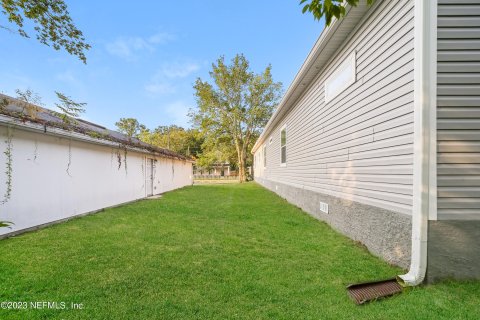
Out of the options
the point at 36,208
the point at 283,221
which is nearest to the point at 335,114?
the point at 283,221

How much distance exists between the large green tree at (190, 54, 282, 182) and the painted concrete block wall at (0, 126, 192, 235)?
1784 centimetres

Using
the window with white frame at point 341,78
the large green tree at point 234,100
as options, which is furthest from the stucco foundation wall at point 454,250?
the large green tree at point 234,100

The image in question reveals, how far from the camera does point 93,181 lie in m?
7.75

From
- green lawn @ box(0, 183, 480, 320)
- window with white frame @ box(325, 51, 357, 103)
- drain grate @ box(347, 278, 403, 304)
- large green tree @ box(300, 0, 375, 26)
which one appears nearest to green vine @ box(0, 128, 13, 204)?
green lawn @ box(0, 183, 480, 320)

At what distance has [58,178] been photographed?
6297 millimetres

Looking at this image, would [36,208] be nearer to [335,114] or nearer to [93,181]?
Result: [93,181]

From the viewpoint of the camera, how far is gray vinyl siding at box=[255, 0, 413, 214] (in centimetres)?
308

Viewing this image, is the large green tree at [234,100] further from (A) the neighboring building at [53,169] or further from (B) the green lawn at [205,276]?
(B) the green lawn at [205,276]

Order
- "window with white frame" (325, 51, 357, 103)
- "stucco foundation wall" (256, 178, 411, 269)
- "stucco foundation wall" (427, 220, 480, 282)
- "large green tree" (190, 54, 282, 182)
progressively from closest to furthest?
"stucco foundation wall" (427, 220, 480, 282) → "stucco foundation wall" (256, 178, 411, 269) → "window with white frame" (325, 51, 357, 103) → "large green tree" (190, 54, 282, 182)

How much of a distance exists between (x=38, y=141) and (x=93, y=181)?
226 centimetres

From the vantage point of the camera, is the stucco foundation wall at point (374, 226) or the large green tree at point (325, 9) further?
the stucco foundation wall at point (374, 226)

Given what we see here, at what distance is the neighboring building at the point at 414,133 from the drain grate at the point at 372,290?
16 cm

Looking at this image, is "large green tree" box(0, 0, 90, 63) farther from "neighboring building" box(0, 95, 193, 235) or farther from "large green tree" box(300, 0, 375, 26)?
"large green tree" box(300, 0, 375, 26)

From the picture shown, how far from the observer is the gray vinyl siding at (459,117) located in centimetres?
270
